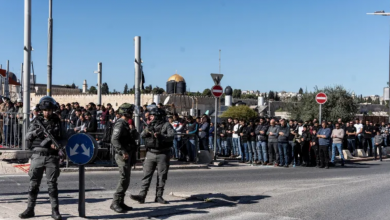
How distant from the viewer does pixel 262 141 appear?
19.3m

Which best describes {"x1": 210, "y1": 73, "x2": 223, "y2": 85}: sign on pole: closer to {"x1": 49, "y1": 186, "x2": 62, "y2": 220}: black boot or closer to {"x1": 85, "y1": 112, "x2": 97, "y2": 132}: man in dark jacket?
{"x1": 85, "y1": 112, "x2": 97, "y2": 132}: man in dark jacket

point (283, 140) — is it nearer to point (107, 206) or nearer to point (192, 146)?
point (192, 146)

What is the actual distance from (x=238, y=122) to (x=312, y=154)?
378cm

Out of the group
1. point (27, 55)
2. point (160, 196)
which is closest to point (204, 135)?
point (27, 55)

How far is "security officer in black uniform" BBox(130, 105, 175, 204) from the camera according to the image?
910 centimetres

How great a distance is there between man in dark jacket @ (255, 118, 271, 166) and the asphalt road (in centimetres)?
247

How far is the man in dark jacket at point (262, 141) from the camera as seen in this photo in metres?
19.2

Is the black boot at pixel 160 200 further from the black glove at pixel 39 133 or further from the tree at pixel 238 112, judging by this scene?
the tree at pixel 238 112

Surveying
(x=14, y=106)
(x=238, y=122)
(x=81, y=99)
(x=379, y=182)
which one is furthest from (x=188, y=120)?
(x=81, y=99)

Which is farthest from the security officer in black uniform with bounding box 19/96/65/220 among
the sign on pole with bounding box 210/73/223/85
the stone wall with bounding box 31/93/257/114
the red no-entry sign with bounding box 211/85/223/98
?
the stone wall with bounding box 31/93/257/114

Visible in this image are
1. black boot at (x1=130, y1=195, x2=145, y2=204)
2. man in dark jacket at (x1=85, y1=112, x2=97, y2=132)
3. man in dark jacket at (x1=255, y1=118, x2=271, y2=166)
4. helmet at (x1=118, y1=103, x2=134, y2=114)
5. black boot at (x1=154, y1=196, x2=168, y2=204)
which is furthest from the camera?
man in dark jacket at (x1=255, y1=118, x2=271, y2=166)

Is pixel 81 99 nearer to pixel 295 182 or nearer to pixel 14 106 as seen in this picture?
pixel 14 106

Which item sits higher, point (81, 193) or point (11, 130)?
point (11, 130)

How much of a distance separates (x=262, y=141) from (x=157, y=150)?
1062 cm
